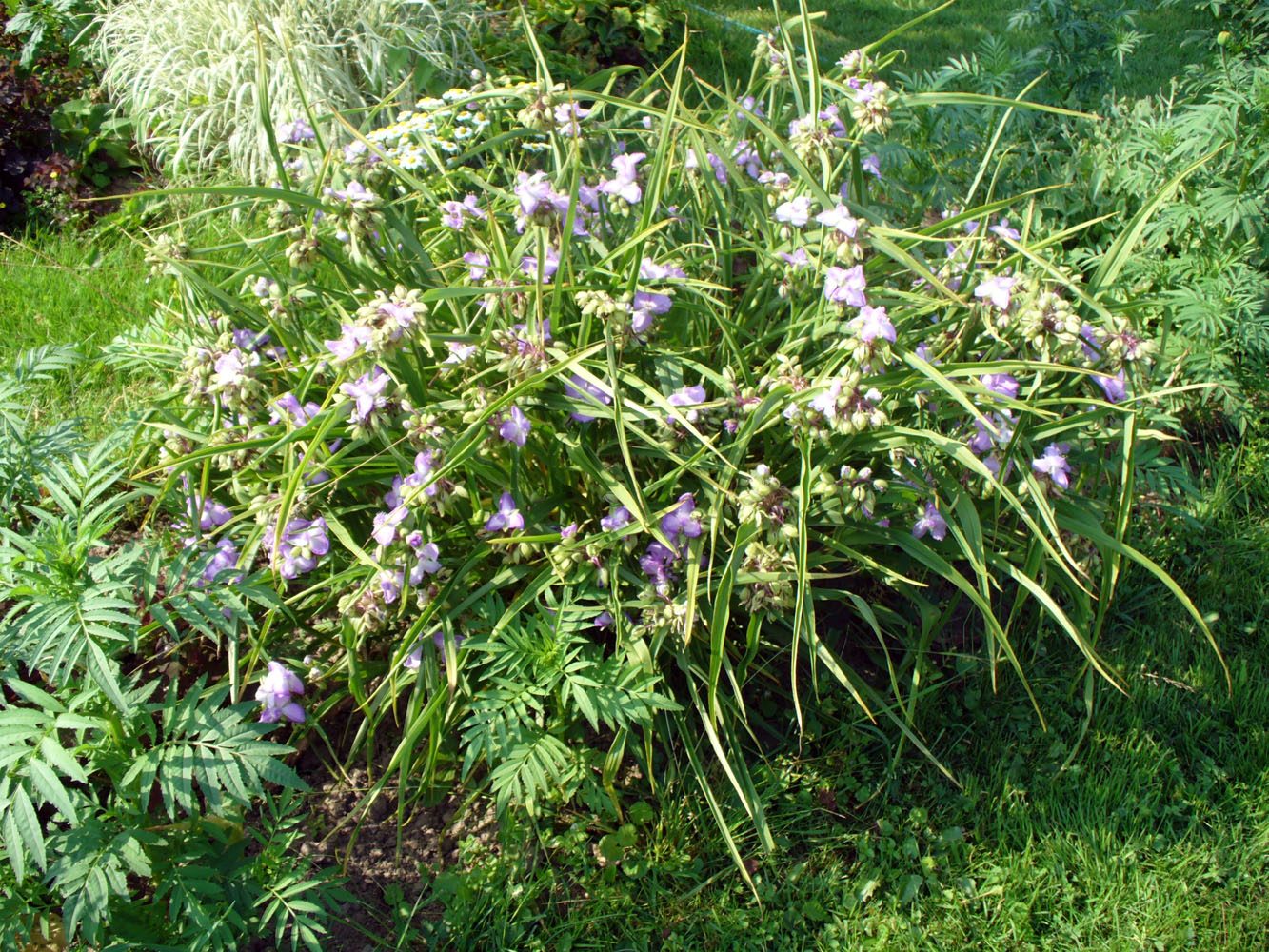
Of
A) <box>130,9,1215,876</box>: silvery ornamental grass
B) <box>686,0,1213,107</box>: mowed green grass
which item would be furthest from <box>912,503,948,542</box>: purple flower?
<box>686,0,1213,107</box>: mowed green grass

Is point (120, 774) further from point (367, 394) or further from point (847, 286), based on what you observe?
point (847, 286)

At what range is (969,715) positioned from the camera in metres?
2.20

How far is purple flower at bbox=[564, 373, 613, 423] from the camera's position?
1.72m

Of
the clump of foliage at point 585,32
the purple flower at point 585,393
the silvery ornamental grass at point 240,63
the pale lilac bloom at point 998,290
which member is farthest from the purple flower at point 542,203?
the clump of foliage at point 585,32

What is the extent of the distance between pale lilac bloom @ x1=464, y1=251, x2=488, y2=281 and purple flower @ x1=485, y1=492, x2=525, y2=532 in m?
0.44

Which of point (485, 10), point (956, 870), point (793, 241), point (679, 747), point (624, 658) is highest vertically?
point (485, 10)

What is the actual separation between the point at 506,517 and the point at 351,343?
1.37 ft

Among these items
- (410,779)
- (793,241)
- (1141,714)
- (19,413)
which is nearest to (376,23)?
(19,413)

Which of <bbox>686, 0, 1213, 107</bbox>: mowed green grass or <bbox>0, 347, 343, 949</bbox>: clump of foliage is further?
<bbox>686, 0, 1213, 107</bbox>: mowed green grass

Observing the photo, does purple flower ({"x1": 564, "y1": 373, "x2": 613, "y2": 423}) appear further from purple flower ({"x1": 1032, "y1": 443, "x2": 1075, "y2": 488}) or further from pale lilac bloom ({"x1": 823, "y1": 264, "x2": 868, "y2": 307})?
purple flower ({"x1": 1032, "y1": 443, "x2": 1075, "y2": 488})

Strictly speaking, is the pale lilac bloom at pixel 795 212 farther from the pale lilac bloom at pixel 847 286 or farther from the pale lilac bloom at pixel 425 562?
the pale lilac bloom at pixel 425 562

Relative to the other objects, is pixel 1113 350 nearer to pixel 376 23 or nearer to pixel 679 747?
pixel 679 747

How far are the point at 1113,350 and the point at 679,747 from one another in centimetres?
111

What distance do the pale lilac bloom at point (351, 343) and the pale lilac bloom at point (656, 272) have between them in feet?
1.64
